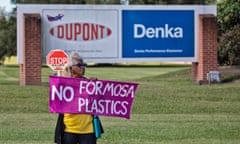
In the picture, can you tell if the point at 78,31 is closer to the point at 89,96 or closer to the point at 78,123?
the point at 89,96

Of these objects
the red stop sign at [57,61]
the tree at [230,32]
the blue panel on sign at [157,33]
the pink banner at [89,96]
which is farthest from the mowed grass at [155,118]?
the tree at [230,32]

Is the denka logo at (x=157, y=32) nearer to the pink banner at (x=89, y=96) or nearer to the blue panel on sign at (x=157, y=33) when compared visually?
the blue panel on sign at (x=157, y=33)

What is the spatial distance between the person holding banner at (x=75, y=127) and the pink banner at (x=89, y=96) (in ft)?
0.41

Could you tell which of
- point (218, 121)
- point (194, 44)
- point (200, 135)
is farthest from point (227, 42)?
point (200, 135)

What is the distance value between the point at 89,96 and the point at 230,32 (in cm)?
2921

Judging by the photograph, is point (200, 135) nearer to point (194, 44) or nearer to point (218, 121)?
point (218, 121)

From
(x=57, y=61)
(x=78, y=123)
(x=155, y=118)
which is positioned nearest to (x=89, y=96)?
(x=78, y=123)

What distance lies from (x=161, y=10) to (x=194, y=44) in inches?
85.1

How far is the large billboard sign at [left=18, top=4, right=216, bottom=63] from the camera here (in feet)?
91.1

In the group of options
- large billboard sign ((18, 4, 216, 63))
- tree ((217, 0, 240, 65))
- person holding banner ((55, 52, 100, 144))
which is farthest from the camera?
tree ((217, 0, 240, 65))

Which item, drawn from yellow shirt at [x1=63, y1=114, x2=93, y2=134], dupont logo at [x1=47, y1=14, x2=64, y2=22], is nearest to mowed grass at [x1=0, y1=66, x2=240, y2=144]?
dupont logo at [x1=47, y1=14, x2=64, y2=22]

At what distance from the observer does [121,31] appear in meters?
28.3

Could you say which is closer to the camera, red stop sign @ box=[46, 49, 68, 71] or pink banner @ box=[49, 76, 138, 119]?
pink banner @ box=[49, 76, 138, 119]

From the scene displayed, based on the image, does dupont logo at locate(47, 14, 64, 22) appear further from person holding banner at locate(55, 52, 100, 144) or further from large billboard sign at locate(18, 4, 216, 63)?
person holding banner at locate(55, 52, 100, 144)
